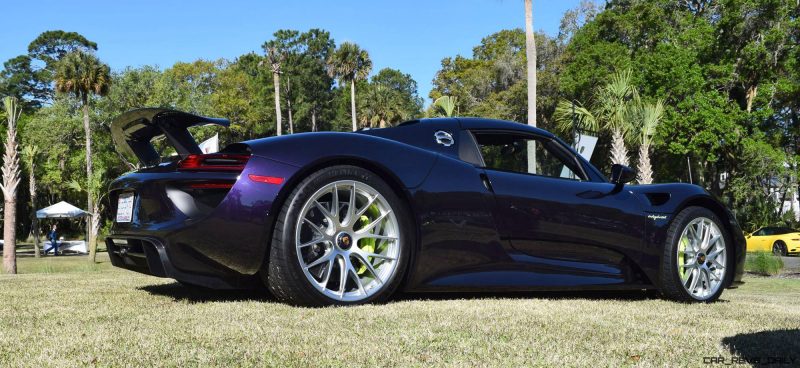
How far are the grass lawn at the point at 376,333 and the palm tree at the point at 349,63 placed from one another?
158ft

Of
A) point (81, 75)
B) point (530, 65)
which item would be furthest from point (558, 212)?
point (81, 75)

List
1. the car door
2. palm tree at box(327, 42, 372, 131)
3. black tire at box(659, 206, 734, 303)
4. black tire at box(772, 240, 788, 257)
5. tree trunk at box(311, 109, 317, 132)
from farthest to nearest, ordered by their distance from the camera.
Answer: tree trunk at box(311, 109, 317, 132)
palm tree at box(327, 42, 372, 131)
black tire at box(772, 240, 788, 257)
black tire at box(659, 206, 734, 303)
the car door

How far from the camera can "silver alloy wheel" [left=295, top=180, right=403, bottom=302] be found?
396cm

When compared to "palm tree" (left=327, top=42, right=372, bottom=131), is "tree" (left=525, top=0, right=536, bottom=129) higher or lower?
lower

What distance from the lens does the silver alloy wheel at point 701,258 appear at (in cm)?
529

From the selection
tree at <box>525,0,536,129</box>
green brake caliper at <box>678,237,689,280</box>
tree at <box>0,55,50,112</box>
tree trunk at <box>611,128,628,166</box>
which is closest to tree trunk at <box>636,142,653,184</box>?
tree trunk at <box>611,128,628,166</box>

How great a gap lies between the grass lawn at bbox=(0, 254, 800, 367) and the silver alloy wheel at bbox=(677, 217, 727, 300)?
2.78 ft

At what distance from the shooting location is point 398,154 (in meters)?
4.23

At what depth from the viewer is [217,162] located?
388 cm

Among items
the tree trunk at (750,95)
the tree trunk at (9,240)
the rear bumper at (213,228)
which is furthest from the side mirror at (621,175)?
the tree trunk at (750,95)

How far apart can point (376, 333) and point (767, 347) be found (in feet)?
5.59

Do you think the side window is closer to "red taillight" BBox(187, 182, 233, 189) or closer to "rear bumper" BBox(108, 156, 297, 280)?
"rear bumper" BBox(108, 156, 297, 280)

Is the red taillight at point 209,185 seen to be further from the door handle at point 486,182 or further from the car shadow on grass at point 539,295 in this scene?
the door handle at point 486,182

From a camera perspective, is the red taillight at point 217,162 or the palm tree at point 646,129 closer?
the red taillight at point 217,162
